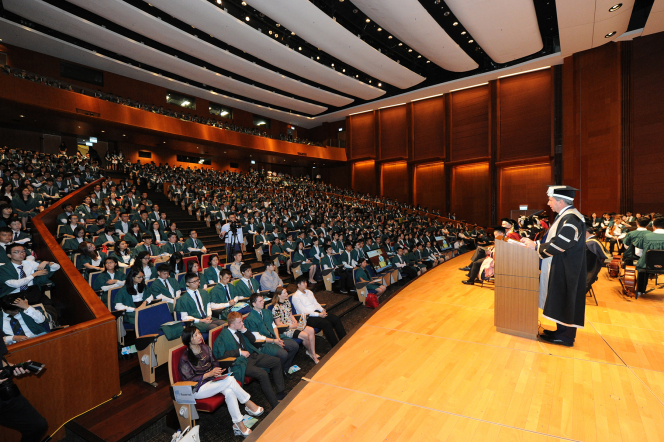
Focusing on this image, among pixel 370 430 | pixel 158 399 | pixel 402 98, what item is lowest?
pixel 158 399

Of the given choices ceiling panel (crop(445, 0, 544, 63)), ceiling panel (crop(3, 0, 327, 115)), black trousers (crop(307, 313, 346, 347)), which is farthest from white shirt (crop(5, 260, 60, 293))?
ceiling panel (crop(445, 0, 544, 63))

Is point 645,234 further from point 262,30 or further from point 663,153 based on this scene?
point 262,30

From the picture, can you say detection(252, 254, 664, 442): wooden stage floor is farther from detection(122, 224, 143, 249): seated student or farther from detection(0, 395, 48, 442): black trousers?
detection(122, 224, 143, 249): seated student

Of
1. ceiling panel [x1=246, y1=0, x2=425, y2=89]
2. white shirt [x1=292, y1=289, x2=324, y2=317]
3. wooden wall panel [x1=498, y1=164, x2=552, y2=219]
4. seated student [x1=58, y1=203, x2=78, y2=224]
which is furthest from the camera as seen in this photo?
wooden wall panel [x1=498, y1=164, x2=552, y2=219]

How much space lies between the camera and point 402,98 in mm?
17875

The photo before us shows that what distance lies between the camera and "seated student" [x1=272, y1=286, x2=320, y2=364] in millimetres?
3789

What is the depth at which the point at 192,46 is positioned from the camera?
1305cm

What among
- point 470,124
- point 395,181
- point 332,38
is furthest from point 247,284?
point 395,181

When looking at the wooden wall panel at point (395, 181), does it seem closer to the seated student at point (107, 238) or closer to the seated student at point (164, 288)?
the seated student at point (107, 238)

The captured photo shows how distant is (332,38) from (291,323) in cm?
1225

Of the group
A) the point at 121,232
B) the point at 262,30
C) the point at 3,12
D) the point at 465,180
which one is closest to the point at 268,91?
the point at 262,30

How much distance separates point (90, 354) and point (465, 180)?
17.1m

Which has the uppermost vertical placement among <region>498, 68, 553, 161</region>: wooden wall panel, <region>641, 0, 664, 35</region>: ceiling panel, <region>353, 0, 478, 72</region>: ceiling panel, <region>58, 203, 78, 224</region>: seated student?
<region>353, 0, 478, 72</region>: ceiling panel

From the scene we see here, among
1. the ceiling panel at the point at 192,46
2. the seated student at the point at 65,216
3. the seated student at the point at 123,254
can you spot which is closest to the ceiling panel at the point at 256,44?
the ceiling panel at the point at 192,46
